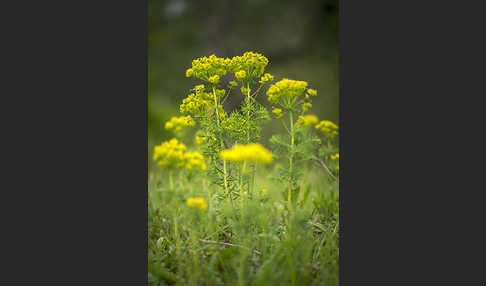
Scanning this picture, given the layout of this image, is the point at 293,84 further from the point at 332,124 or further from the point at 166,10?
the point at 166,10

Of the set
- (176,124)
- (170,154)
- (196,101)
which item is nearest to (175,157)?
(170,154)

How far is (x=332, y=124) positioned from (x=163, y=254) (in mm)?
1858

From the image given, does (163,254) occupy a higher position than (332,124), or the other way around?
(332,124)

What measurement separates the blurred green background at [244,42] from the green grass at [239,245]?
64 cm

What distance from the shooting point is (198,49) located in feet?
15.4

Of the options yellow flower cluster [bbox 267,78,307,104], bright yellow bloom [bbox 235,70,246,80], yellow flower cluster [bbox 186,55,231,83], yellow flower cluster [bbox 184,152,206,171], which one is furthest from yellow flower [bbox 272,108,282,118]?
yellow flower cluster [bbox 184,152,206,171]

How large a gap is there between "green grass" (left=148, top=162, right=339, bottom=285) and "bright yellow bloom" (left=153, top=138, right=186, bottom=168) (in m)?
0.16

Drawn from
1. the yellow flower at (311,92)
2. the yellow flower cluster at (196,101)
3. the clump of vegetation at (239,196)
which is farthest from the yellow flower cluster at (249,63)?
the yellow flower at (311,92)

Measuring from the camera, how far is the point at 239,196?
2.74m

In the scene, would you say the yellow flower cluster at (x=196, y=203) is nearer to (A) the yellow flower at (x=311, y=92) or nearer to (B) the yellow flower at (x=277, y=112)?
(B) the yellow flower at (x=277, y=112)

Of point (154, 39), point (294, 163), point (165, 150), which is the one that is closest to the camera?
point (165, 150)

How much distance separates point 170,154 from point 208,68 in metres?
0.80

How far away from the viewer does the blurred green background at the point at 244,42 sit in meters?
3.12

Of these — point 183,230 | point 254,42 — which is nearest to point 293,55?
point 254,42
